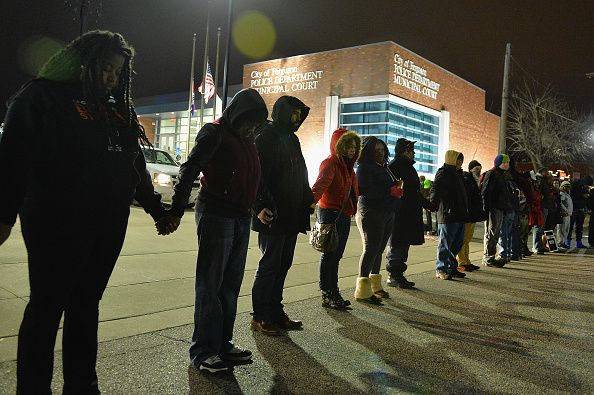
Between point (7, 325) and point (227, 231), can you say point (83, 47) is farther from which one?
point (7, 325)

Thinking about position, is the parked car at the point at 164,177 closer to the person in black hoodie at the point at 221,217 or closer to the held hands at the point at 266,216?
the held hands at the point at 266,216

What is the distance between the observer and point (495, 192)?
934 centimetres

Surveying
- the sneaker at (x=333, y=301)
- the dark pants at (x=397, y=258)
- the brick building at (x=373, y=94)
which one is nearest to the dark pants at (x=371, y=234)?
the sneaker at (x=333, y=301)

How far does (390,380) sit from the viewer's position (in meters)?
3.40

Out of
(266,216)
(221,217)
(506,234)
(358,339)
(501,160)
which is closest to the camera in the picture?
(221,217)

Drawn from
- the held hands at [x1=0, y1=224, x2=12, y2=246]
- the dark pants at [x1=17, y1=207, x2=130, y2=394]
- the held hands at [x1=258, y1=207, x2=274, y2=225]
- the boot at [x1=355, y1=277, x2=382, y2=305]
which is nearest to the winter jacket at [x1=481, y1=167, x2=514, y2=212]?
the boot at [x1=355, y1=277, x2=382, y2=305]

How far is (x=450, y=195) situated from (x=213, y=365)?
17.8ft

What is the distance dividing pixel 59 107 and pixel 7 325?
2.65 meters

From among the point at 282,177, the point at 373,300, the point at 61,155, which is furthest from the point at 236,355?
the point at 373,300

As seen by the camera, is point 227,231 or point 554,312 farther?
point 554,312

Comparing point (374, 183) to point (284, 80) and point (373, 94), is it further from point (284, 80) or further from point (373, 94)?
point (284, 80)

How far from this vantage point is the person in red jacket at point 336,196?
5273 mm

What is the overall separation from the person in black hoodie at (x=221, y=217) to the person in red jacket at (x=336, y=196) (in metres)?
1.66

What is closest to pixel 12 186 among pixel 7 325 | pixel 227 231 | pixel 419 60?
pixel 227 231
